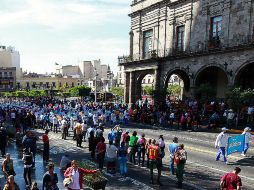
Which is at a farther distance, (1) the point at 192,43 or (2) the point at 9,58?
(2) the point at 9,58

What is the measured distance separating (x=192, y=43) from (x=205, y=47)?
2182 mm

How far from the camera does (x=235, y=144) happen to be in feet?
54.1

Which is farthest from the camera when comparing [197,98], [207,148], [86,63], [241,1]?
[86,63]

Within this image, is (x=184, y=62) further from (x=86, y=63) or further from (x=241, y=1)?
(x=86, y=63)

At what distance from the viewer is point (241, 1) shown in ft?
91.8

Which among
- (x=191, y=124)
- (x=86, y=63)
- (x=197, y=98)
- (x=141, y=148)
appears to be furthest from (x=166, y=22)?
(x=86, y=63)

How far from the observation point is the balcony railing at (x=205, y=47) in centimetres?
2736

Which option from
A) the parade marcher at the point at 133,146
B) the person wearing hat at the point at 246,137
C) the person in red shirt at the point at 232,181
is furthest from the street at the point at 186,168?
the person in red shirt at the point at 232,181

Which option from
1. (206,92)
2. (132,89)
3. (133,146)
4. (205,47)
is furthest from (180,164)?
→ (132,89)

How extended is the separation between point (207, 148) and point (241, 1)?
15.4 meters

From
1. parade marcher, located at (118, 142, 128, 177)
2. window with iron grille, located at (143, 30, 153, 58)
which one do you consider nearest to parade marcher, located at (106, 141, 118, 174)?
parade marcher, located at (118, 142, 128, 177)

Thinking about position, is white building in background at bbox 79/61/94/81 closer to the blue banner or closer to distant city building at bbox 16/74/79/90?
distant city building at bbox 16/74/79/90

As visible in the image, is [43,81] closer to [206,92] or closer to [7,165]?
[206,92]

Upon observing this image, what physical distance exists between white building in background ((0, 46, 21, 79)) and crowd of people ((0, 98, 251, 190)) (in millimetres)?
96898
